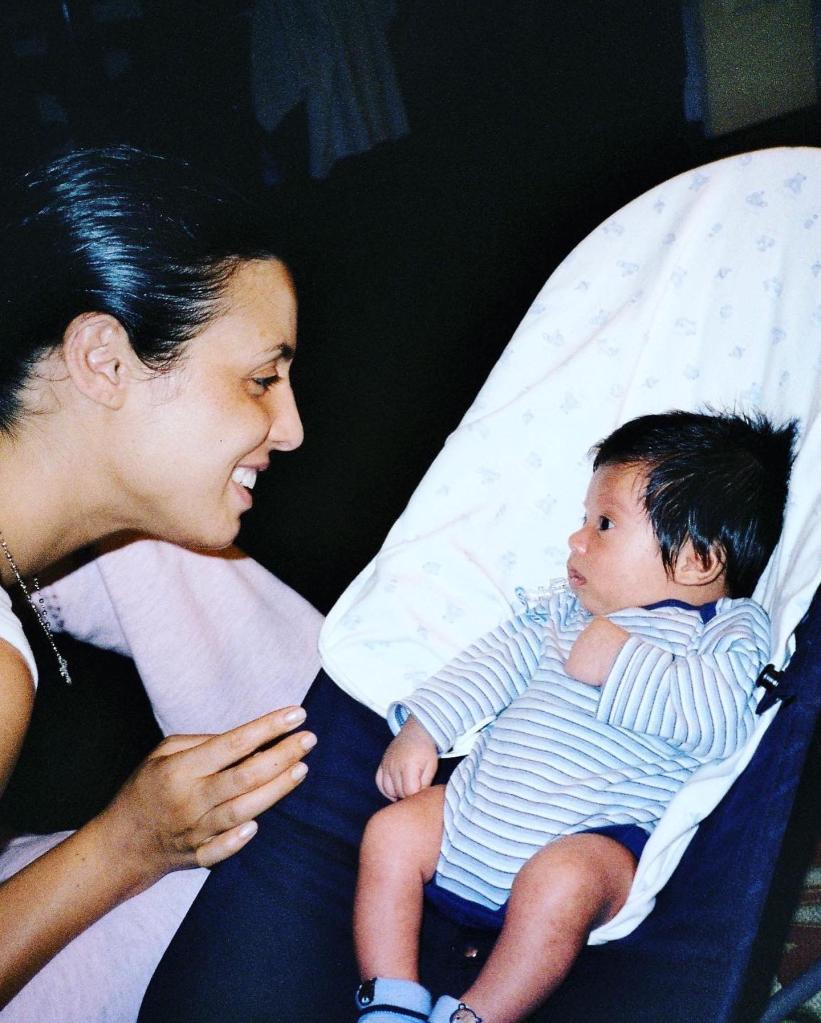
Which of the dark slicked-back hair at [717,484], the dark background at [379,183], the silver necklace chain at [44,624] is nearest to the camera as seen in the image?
the dark slicked-back hair at [717,484]

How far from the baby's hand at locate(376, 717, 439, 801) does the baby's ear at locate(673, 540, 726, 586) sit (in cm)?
31

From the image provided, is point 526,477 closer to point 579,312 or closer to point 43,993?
point 579,312

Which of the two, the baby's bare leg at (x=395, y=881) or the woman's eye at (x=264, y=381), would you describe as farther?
the woman's eye at (x=264, y=381)

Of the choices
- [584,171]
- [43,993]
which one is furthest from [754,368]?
[584,171]

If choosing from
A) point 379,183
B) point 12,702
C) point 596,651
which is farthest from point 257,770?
point 379,183

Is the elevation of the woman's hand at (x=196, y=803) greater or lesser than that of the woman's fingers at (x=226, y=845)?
greater

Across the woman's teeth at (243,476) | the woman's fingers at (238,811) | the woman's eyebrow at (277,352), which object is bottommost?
the woman's fingers at (238,811)

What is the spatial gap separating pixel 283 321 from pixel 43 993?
26.3 inches

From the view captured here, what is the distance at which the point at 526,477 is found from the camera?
3.55ft

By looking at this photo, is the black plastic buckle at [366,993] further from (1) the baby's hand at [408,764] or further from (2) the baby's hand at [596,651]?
(2) the baby's hand at [596,651]

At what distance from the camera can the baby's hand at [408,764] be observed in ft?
2.93

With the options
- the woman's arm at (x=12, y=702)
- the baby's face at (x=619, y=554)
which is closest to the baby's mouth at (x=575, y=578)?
the baby's face at (x=619, y=554)

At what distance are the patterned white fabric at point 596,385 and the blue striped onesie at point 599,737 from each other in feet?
0.34

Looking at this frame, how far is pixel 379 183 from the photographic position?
219 cm
